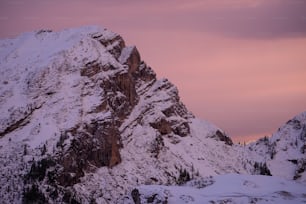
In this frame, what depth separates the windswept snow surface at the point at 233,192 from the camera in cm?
5325

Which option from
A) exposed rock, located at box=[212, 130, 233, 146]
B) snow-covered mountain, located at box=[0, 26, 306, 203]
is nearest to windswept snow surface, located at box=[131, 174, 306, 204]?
snow-covered mountain, located at box=[0, 26, 306, 203]

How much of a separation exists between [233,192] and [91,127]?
71172mm

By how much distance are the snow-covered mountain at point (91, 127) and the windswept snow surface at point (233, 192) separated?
1508 inches

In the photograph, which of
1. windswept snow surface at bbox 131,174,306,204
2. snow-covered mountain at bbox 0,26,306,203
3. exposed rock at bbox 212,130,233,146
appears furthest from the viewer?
exposed rock at bbox 212,130,233,146

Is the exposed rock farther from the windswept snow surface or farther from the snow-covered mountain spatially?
the windswept snow surface

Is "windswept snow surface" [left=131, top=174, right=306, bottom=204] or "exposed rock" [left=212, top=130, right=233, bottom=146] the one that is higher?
"exposed rock" [left=212, top=130, right=233, bottom=146]

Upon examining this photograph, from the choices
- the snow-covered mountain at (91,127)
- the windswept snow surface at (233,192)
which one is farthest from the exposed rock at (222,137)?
the windswept snow surface at (233,192)

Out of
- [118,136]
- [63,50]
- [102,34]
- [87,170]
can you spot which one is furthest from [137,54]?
[87,170]

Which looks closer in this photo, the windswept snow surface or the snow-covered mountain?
the windswept snow surface

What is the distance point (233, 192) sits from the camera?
182 ft

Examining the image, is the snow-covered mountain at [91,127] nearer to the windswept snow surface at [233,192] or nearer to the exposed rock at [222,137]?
the exposed rock at [222,137]

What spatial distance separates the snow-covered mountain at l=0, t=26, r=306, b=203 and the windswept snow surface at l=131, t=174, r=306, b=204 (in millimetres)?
38302

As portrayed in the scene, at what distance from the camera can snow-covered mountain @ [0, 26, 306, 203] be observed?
111562 millimetres

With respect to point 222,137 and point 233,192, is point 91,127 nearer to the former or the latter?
point 222,137
